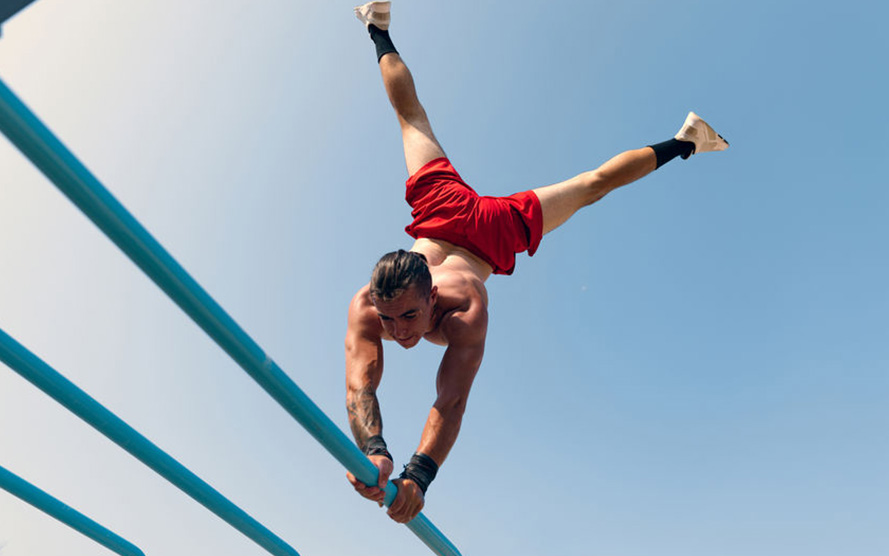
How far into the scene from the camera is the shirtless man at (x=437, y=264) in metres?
2.93

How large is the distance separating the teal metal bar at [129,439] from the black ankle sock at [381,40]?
11.2 feet

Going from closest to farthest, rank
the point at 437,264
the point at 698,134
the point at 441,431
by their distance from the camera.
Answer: the point at 441,431 → the point at 437,264 → the point at 698,134

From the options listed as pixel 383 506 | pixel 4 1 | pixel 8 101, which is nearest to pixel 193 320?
pixel 8 101

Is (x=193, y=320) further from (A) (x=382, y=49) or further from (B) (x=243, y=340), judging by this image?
(A) (x=382, y=49)

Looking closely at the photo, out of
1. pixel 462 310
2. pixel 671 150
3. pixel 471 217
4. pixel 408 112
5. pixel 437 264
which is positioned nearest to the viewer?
pixel 462 310

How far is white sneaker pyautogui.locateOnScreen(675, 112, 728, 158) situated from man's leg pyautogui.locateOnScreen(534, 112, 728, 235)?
218 mm

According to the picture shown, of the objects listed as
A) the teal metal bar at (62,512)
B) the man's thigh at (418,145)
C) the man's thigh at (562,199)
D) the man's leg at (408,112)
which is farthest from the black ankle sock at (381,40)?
the teal metal bar at (62,512)

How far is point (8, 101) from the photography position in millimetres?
1217

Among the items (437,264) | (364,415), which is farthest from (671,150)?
(364,415)

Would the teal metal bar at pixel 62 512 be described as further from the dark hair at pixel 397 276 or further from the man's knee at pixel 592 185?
the man's knee at pixel 592 185

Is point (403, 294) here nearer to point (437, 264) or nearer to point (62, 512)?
point (437, 264)

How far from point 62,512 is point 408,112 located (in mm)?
3275

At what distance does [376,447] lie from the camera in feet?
9.06

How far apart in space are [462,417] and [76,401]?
155 cm
